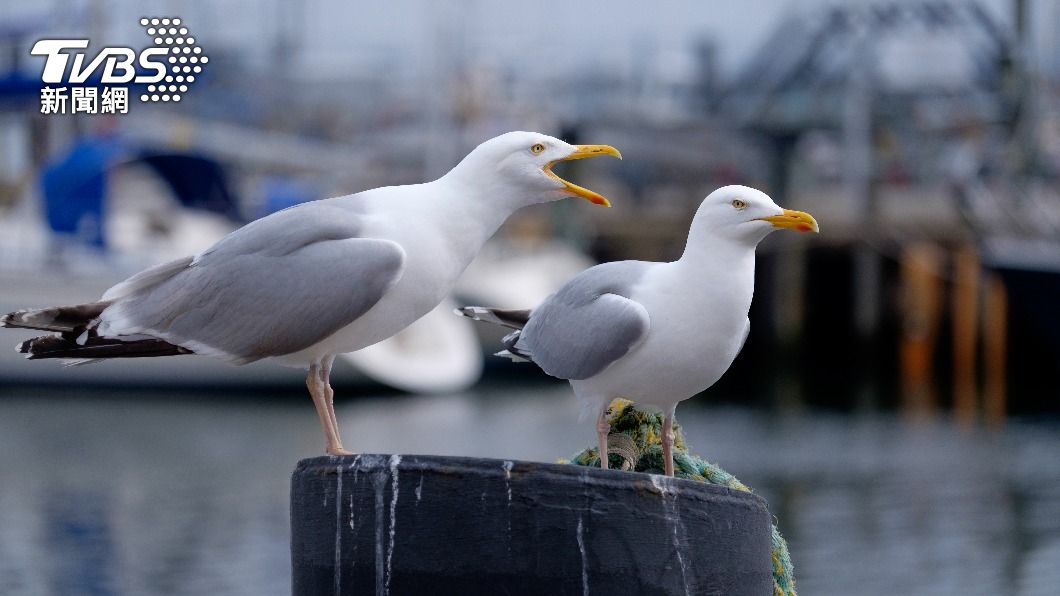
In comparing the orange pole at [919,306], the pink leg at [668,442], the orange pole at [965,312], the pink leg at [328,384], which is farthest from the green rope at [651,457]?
the orange pole at [919,306]

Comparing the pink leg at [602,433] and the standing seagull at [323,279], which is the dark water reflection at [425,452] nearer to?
the standing seagull at [323,279]

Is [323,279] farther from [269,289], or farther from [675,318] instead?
[675,318]

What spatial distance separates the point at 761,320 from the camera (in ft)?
165

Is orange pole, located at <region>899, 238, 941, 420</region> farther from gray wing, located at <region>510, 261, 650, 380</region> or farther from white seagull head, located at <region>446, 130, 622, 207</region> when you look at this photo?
white seagull head, located at <region>446, 130, 622, 207</region>

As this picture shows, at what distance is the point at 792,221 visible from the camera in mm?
5324

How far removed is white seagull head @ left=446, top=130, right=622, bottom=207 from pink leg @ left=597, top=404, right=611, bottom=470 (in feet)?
2.42

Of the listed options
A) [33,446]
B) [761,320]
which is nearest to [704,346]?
[33,446]

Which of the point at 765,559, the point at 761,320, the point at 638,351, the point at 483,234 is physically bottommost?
the point at 761,320

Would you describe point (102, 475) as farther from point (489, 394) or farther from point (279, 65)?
point (279, 65)

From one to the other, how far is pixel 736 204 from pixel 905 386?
109ft

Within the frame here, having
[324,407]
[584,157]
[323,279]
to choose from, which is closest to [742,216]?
[584,157]

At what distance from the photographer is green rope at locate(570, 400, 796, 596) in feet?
19.0

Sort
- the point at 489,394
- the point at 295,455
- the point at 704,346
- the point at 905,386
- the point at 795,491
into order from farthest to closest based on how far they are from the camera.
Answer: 1. the point at 905,386
2. the point at 489,394
3. the point at 295,455
4. the point at 795,491
5. the point at 704,346

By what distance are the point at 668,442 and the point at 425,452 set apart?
17128mm
